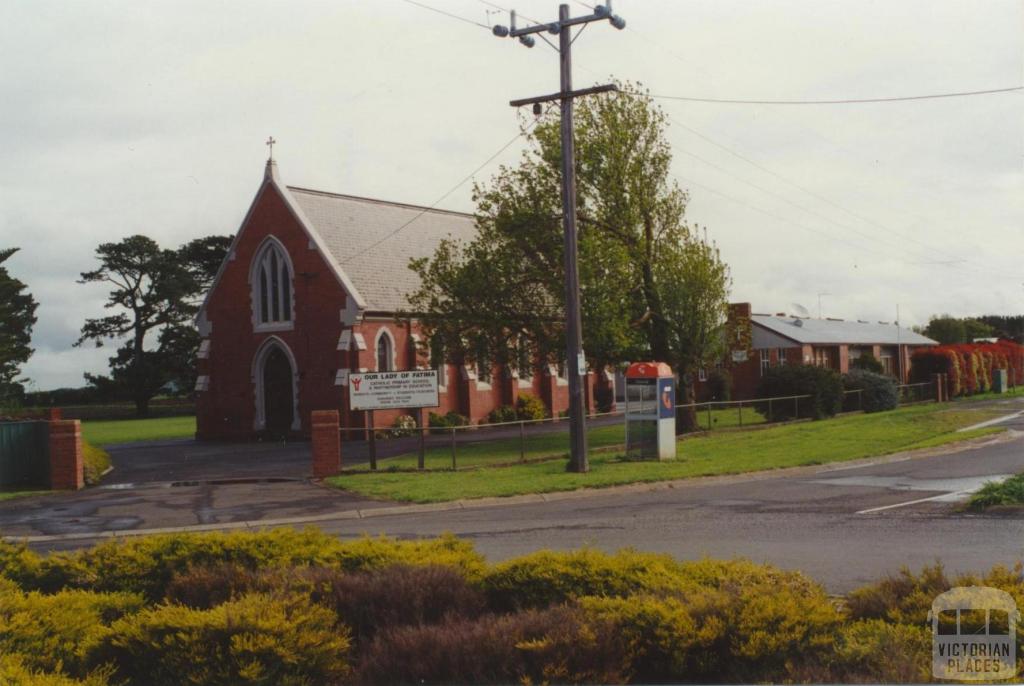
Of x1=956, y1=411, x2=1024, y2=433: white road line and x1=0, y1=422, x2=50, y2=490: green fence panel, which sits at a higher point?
x1=0, y1=422, x2=50, y2=490: green fence panel

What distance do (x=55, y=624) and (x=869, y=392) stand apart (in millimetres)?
38596

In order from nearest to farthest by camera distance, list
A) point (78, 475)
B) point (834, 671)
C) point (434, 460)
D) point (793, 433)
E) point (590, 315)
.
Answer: point (834, 671) → point (78, 475) → point (434, 460) → point (590, 315) → point (793, 433)

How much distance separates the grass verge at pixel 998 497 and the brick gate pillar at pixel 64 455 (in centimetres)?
1868

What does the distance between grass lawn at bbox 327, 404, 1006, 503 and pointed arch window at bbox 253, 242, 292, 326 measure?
14290 mm

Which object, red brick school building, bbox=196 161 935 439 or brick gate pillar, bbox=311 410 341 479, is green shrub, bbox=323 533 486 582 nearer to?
brick gate pillar, bbox=311 410 341 479

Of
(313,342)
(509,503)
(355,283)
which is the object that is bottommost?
(509,503)

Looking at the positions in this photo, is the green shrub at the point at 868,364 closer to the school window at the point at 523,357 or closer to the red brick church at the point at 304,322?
the red brick church at the point at 304,322

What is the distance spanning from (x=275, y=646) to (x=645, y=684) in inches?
87.7

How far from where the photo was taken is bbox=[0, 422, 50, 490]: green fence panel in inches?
867

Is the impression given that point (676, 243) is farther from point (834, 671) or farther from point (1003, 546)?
point (834, 671)

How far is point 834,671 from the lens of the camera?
5336 mm

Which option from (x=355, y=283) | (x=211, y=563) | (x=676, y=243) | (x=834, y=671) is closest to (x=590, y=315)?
(x=676, y=243)

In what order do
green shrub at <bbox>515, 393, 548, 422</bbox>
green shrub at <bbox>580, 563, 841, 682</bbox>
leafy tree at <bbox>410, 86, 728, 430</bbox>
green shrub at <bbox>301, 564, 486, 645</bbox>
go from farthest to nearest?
green shrub at <bbox>515, 393, 548, 422</bbox>, leafy tree at <bbox>410, 86, 728, 430</bbox>, green shrub at <bbox>301, 564, 486, 645</bbox>, green shrub at <bbox>580, 563, 841, 682</bbox>

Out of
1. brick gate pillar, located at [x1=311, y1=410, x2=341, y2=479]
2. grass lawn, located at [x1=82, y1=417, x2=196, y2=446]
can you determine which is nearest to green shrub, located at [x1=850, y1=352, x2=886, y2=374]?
grass lawn, located at [x1=82, y1=417, x2=196, y2=446]
